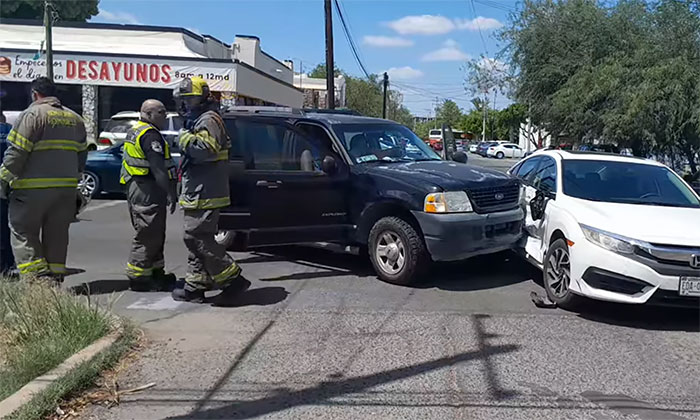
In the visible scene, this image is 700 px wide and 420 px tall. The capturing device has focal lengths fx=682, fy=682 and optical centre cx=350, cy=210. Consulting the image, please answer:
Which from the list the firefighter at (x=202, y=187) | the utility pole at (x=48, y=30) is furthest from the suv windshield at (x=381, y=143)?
the utility pole at (x=48, y=30)

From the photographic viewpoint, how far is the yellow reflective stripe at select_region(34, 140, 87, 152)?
614 cm

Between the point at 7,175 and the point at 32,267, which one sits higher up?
the point at 7,175

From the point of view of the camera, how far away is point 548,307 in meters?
6.79

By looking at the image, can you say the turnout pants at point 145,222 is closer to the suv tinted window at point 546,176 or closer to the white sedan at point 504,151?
the suv tinted window at point 546,176

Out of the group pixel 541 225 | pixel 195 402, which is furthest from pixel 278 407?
pixel 541 225

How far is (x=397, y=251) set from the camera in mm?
7430

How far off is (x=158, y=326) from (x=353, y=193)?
280 cm

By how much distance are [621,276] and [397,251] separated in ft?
7.76

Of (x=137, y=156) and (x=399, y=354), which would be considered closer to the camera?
(x=399, y=354)

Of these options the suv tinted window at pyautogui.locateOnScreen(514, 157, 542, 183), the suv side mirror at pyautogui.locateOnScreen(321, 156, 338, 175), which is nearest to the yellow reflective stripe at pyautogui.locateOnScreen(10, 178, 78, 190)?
the suv side mirror at pyautogui.locateOnScreen(321, 156, 338, 175)

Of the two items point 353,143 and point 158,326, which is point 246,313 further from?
point 353,143

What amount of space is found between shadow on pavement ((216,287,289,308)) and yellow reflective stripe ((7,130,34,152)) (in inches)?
87.8

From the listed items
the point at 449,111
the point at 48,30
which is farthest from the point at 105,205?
the point at 449,111

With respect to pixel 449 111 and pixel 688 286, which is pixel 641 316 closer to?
pixel 688 286
